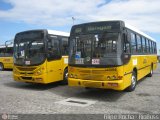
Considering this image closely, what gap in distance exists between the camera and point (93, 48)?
33.8 feet

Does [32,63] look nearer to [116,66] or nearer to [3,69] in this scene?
[116,66]

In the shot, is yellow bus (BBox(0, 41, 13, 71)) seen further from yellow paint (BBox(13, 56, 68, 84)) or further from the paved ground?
the paved ground

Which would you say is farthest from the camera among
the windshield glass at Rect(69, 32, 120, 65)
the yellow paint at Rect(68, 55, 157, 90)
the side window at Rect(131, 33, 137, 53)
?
the side window at Rect(131, 33, 137, 53)

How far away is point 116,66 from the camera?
9.73m

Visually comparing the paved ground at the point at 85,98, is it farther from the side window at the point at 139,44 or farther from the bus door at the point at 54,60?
the side window at the point at 139,44

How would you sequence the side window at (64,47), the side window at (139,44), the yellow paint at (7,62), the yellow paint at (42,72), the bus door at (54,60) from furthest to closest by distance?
the yellow paint at (7,62) → the side window at (64,47) → the side window at (139,44) → the bus door at (54,60) → the yellow paint at (42,72)

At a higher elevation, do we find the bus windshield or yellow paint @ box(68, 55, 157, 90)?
the bus windshield

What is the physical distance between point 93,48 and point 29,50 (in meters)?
3.90

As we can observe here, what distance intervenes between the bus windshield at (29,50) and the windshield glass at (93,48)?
221 centimetres

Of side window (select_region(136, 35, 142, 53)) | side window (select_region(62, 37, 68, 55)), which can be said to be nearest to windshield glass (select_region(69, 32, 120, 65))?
side window (select_region(62, 37, 68, 55))

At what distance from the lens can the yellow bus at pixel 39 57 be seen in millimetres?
12508

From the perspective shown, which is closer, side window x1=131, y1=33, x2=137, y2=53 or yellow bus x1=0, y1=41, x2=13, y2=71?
side window x1=131, y1=33, x2=137, y2=53

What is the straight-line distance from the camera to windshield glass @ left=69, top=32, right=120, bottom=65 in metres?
9.97

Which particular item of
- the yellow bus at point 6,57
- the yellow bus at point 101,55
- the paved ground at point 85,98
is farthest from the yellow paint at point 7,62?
the yellow bus at point 101,55
